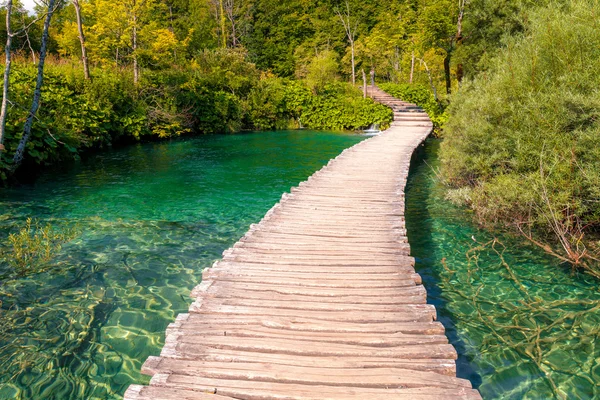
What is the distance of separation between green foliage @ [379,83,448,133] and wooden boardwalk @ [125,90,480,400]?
65.9 ft

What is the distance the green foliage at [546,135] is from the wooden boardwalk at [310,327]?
7.88 ft

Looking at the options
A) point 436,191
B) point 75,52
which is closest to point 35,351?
point 436,191

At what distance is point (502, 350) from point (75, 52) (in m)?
29.3

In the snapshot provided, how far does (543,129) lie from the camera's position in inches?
280

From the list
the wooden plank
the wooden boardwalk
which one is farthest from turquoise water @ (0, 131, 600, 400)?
the wooden plank

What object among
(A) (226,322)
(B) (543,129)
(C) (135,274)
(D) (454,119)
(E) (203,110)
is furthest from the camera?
(E) (203,110)

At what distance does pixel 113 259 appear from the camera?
6758mm

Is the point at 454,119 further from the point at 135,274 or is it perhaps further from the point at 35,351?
the point at 35,351

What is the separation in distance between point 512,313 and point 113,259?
595cm

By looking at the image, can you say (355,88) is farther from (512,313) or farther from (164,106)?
(512,313)

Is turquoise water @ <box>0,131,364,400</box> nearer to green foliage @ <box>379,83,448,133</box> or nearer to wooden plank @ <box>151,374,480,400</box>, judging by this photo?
wooden plank @ <box>151,374,480,400</box>

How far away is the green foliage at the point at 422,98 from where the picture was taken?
2502 centimetres

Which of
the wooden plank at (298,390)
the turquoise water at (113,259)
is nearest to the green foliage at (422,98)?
the turquoise water at (113,259)

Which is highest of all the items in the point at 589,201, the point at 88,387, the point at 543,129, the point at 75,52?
the point at 75,52
